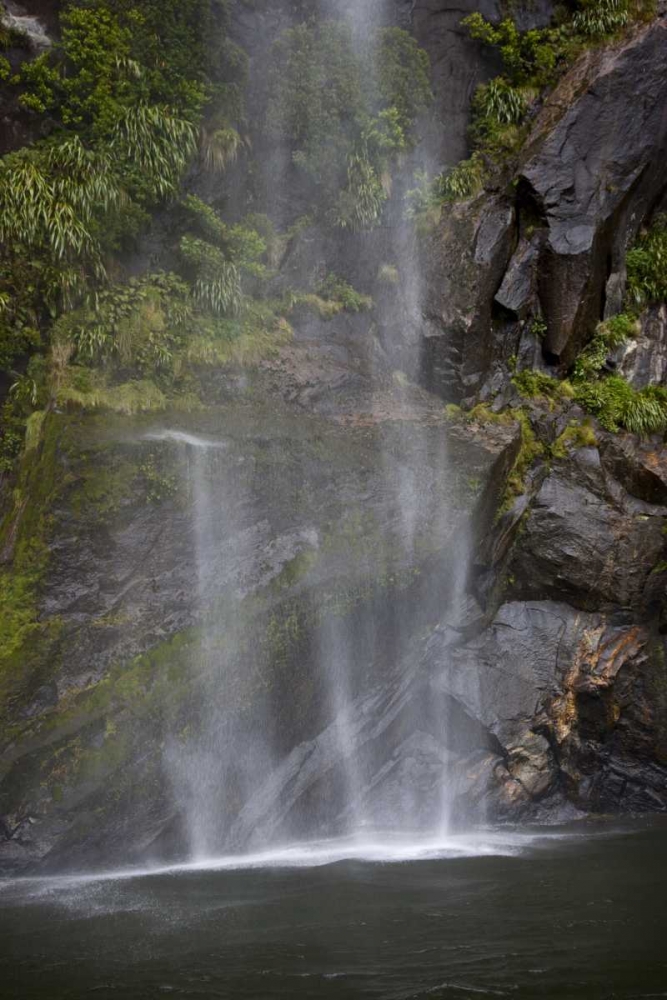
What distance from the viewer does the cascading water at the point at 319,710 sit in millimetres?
10648

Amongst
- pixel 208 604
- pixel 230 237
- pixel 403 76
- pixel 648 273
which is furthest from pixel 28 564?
pixel 648 273

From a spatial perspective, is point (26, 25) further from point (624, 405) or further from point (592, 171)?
point (624, 405)

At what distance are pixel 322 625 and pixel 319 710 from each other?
1311 millimetres

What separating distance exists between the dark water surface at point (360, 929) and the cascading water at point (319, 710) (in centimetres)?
141

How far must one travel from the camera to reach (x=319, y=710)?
1137cm

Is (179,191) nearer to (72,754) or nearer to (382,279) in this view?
(382,279)

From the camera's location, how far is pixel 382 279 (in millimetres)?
16312

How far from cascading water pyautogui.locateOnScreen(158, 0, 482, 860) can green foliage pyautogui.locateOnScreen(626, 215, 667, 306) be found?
6.77m

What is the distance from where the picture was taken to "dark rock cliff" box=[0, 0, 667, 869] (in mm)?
10250

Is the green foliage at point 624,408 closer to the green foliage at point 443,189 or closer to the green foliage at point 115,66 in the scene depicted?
the green foliage at point 443,189

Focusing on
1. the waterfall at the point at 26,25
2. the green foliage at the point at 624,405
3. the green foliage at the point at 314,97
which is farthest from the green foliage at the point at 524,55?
the waterfall at the point at 26,25

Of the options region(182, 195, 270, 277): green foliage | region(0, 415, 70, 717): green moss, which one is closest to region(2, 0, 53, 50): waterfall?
region(182, 195, 270, 277): green foliage

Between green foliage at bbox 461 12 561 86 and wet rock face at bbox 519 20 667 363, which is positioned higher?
green foliage at bbox 461 12 561 86

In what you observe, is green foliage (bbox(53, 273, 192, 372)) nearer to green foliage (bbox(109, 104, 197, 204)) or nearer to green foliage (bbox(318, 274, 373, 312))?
green foliage (bbox(109, 104, 197, 204))
